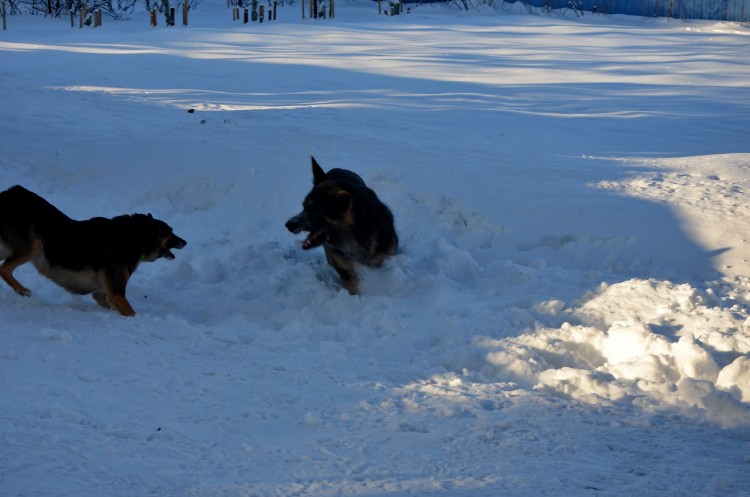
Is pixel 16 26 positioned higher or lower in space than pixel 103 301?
higher

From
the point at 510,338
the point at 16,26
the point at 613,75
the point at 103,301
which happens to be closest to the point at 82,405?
the point at 103,301

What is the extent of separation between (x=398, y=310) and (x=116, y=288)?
7.54 feet

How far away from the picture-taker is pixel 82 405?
468 centimetres

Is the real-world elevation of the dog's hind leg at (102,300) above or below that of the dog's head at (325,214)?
below

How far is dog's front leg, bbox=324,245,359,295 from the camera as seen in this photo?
7.52 metres

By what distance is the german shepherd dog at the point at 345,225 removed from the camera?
24.1 ft

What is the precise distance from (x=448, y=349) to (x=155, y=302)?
2.75m

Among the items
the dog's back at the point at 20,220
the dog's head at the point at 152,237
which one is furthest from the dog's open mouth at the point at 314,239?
the dog's back at the point at 20,220

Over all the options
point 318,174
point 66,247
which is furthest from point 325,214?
point 66,247

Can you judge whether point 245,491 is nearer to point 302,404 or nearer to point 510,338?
point 302,404

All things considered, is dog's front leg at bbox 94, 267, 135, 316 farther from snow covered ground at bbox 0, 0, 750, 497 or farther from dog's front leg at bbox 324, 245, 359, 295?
dog's front leg at bbox 324, 245, 359, 295

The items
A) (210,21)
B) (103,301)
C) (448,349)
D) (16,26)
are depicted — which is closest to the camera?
(448,349)

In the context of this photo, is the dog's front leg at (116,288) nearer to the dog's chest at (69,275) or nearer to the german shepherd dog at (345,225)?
the dog's chest at (69,275)

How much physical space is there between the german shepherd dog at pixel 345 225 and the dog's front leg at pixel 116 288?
149 cm
